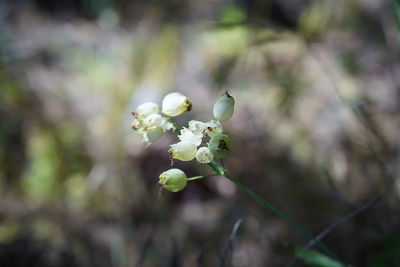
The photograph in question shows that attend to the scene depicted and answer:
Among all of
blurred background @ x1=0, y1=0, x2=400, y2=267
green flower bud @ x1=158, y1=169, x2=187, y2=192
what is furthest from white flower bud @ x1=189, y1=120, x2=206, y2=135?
blurred background @ x1=0, y1=0, x2=400, y2=267

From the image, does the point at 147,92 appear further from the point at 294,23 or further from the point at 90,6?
the point at 294,23

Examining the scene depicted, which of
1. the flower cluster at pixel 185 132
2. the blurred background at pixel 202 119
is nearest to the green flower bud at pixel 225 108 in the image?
the flower cluster at pixel 185 132

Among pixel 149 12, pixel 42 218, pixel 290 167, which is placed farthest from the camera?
pixel 149 12

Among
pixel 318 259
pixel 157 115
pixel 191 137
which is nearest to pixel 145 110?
pixel 157 115

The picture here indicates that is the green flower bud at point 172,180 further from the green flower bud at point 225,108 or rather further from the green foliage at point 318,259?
the green foliage at point 318,259

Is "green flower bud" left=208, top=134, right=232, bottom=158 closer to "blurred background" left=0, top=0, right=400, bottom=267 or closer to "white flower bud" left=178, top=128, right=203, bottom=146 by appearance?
"white flower bud" left=178, top=128, right=203, bottom=146

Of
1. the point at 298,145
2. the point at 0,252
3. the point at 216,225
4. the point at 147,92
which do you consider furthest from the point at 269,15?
the point at 0,252

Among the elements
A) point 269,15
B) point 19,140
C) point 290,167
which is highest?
point 269,15

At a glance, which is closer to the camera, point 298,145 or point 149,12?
point 298,145
